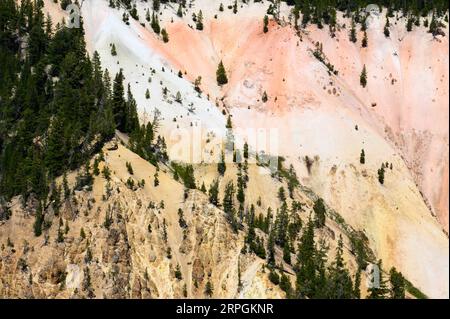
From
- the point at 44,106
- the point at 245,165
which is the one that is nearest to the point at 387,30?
the point at 245,165

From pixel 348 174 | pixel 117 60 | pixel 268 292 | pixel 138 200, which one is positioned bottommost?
pixel 268 292

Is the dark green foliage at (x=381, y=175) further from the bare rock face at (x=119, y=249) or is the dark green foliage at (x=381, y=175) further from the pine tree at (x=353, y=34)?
the bare rock face at (x=119, y=249)

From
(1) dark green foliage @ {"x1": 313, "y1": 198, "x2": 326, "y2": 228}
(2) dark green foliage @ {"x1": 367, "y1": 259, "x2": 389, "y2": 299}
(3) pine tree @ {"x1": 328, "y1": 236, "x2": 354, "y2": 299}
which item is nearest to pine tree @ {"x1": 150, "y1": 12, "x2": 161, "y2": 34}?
(1) dark green foliage @ {"x1": 313, "y1": 198, "x2": 326, "y2": 228}

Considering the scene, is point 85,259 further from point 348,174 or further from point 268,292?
point 348,174

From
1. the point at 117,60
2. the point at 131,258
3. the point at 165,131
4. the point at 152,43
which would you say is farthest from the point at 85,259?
the point at 152,43

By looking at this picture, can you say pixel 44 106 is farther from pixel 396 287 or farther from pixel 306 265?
pixel 396 287

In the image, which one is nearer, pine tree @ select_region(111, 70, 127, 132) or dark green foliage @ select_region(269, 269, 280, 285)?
dark green foliage @ select_region(269, 269, 280, 285)

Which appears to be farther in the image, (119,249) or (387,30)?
(387,30)

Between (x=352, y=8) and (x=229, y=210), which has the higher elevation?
(x=352, y=8)

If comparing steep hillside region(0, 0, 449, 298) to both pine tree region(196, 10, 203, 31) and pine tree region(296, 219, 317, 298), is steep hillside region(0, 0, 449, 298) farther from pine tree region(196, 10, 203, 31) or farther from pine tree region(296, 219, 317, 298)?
pine tree region(296, 219, 317, 298)

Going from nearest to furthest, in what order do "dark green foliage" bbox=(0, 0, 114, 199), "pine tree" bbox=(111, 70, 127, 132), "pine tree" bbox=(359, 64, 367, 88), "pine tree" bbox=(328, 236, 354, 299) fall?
"pine tree" bbox=(328, 236, 354, 299), "dark green foliage" bbox=(0, 0, 114, 199), "pine tree" bbox=(111, 70, 127, 132), "pine tree" bbox=(359, 64, 367, 88)

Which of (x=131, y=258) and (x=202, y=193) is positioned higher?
(x=202, y=193)
